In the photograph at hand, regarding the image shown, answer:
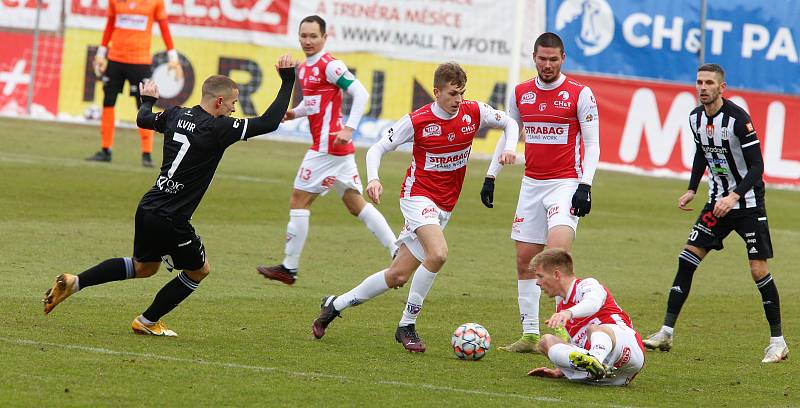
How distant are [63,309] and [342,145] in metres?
3.60

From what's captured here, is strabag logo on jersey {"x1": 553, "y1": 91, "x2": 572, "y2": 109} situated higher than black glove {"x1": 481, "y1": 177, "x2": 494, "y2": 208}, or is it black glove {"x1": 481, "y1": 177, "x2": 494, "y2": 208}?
strabag logo on jersey {"x1": 553, "y1": 91, "x2": 572, "y2": 109}

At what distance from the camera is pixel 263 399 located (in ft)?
22.9

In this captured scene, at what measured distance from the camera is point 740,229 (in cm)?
991

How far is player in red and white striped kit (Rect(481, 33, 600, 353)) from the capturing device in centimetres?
933

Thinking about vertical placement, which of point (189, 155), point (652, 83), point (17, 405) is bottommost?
point (17, 405)

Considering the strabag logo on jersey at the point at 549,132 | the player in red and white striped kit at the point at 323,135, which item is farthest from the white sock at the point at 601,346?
the player in red and white striped kit at the point at 323,135

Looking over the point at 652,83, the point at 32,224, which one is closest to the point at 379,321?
the point at 32,224

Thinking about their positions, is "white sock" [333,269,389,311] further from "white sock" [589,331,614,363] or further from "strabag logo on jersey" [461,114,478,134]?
"white sock" [589,331,614,363]

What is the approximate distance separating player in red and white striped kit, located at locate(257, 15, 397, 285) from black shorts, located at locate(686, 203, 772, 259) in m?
3.33

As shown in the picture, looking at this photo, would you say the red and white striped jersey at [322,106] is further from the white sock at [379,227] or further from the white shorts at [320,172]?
the white sock at [379,227]

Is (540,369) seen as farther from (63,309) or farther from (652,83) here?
(652,83)

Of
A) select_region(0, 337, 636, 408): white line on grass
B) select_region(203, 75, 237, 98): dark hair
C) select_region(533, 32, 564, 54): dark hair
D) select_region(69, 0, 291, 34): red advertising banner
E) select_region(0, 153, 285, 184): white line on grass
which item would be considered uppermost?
select_region(69, 0, 291, 34): red advertising banner

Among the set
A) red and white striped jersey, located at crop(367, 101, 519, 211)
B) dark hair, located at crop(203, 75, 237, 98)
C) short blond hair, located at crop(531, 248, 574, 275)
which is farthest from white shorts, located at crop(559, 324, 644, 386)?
dark hair, located at crop(203, 75, 237, 98)

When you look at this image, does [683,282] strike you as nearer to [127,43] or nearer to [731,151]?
[731,151]
